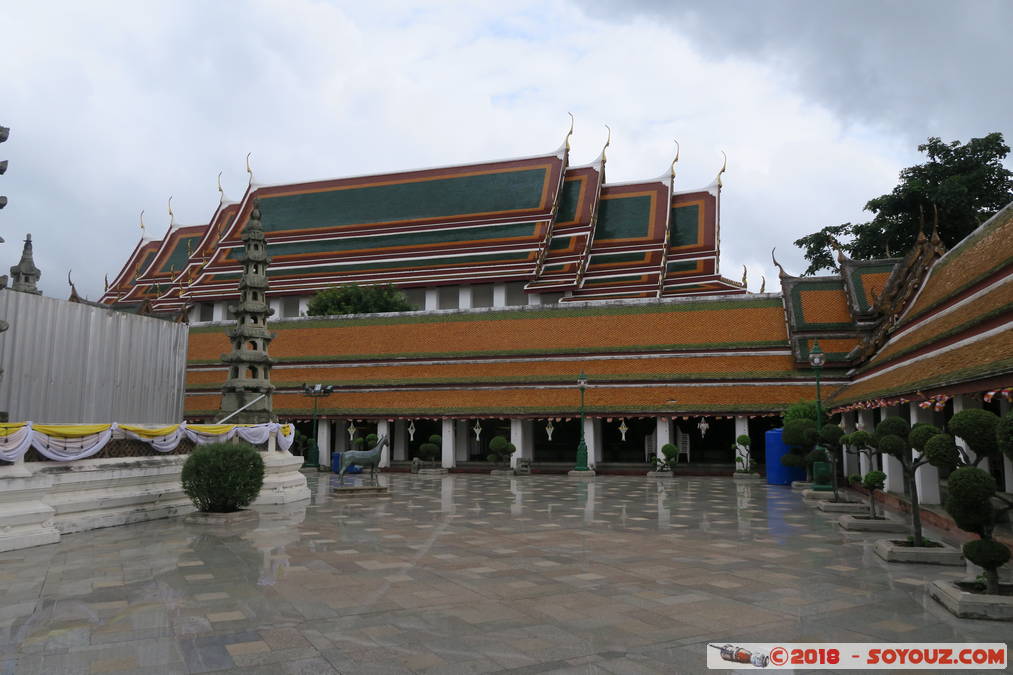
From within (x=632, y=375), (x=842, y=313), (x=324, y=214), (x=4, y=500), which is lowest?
(x=4, y=500)

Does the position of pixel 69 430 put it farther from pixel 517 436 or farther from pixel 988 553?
pixel 517 436

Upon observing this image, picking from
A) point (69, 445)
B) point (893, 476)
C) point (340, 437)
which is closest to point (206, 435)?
point (69, 445)

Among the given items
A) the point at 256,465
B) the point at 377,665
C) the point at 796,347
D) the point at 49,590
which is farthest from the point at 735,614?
the point at 796,347

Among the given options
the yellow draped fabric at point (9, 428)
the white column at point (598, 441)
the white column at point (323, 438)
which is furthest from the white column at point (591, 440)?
the yellow draped fabric at point (9, 428)

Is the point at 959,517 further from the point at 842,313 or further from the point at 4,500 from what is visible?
the point at 842,313

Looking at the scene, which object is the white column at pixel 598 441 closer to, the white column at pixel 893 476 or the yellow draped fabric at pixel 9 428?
the white column at pixel 893 476

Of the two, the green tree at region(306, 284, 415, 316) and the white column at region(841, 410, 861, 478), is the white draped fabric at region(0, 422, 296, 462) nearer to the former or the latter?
the white column at region(841, 410, 861, 478)

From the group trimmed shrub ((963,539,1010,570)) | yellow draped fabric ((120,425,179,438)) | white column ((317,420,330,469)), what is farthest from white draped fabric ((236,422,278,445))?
white column ((317,420,330,469))

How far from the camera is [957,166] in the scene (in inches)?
1636

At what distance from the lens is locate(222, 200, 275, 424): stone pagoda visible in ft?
62.5

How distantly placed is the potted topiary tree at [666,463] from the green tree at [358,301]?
19106 mm

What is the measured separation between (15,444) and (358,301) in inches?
1215

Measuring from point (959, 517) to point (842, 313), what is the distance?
23.8m

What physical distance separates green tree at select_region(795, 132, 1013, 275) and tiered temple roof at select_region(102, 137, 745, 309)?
8999 mm
